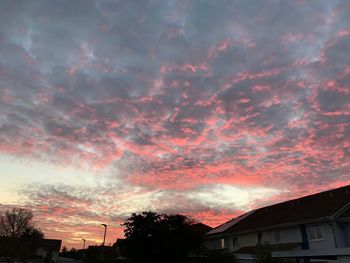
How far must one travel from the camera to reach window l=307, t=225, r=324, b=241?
100 ft

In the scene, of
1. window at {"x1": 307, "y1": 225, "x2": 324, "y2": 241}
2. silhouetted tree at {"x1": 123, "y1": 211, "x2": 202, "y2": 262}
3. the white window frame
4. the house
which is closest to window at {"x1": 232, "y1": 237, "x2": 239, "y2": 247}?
the house

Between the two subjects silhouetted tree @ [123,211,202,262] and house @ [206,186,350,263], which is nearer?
house @ [206,186,350,263]

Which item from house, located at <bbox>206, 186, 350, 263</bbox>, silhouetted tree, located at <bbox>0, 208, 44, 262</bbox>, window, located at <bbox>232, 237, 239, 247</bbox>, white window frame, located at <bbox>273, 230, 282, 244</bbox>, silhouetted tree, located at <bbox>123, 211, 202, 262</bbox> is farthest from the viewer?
silhouetted tree, located at <bbox>0, 208, 44, 262</bbox>

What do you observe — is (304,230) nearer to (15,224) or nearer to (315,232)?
(315,232)

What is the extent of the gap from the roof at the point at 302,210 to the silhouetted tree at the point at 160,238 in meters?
5.86

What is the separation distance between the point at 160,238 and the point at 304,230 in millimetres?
17030

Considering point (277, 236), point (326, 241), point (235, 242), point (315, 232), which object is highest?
point (235, 242)

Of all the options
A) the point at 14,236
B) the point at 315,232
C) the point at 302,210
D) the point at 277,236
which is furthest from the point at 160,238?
the point at 14,236

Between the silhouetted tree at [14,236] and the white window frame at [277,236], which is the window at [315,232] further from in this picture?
the silhouetted tree at [14,236]

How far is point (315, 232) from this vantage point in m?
31.1

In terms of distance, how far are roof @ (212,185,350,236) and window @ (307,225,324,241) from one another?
3.14ft

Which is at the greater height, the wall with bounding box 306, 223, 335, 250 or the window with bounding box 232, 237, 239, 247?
the window with bounding box 232, 237, 239, 247

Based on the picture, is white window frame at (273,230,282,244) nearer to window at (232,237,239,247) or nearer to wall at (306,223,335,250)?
wall at (306,223,335,250)

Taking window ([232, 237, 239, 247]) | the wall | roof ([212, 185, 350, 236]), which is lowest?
the wall
